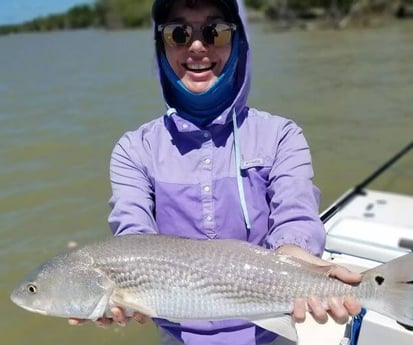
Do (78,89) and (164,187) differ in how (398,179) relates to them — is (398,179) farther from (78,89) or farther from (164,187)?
(78,89)

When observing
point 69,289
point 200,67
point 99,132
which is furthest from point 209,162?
point 99,132

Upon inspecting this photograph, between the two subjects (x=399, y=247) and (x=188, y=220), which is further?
(x=399, y=247)

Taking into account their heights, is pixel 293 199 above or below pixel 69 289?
→ above

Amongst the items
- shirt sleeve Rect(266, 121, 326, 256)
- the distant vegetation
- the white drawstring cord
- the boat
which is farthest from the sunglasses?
the distant vegetation

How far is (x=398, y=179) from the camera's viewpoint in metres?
8.05

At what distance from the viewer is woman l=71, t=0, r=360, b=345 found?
2.46 metres

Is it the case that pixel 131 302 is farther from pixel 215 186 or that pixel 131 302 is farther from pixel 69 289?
pixel 215 186

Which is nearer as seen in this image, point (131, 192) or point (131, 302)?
point (131, 302)

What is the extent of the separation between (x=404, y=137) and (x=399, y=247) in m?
7.21

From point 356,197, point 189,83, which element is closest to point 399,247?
point 356,197

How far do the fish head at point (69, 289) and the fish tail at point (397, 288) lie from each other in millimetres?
→ 965

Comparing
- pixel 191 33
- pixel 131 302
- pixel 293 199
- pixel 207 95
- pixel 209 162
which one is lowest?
pixel 131 302

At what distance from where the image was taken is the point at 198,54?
2551mm

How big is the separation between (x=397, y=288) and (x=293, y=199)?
1.98ft
